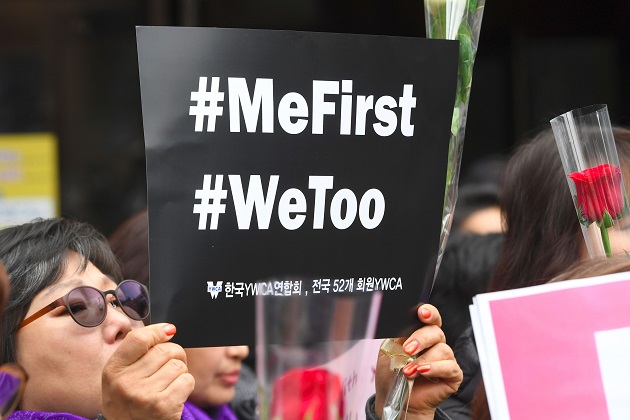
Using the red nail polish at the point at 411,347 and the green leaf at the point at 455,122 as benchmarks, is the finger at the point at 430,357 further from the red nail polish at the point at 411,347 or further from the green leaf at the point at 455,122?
the green leaf at the point at 455,122

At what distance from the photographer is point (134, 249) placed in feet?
10.1

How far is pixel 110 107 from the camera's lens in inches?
221

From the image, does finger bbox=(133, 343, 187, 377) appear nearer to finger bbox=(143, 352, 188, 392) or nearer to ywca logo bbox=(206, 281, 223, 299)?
finger bbox=(143, 352, 188, 392)

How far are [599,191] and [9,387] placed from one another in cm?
116

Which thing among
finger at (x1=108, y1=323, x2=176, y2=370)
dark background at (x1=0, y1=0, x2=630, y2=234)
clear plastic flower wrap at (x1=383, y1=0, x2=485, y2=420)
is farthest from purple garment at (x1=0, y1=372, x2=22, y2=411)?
dark background at (x1=0, y1=0, x2=630, y2=234)

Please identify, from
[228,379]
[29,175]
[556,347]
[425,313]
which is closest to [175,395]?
[425,313]

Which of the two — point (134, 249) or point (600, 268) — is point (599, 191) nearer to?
point (600, 268)

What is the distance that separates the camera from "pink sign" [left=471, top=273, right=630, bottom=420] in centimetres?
170

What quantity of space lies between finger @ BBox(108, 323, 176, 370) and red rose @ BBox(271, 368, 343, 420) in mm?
231

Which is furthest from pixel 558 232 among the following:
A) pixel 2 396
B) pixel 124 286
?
pixel 2 396

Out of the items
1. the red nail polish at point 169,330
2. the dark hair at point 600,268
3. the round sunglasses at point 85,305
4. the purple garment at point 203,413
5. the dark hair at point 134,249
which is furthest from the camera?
the dark hair at point 134,249

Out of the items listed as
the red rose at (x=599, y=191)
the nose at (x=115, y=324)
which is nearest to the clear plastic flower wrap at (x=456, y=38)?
the red rose at (x=599, y=191)

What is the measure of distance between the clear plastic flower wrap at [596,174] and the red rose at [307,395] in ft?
2.19

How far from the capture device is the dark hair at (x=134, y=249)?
2.98 meters
